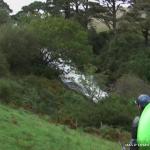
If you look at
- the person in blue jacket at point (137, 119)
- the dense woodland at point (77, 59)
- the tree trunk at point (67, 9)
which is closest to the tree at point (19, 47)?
the dense woodland at point (77, 59)

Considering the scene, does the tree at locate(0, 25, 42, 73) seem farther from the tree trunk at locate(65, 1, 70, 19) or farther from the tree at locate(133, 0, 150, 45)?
the tree trunk at locate(65, 1, 70, 19)

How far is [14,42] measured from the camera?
1804 inches

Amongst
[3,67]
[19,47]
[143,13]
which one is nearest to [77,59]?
[19,47]

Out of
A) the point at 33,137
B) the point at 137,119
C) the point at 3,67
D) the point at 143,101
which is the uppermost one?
the point at 143,101

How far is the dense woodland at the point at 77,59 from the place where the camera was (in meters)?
35.1

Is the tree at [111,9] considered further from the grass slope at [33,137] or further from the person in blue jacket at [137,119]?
the person in blue jacket at [137,119]

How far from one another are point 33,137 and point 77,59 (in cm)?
3412

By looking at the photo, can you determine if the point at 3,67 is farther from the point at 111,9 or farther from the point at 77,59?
the point at 111,9

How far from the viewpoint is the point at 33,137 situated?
16.1m

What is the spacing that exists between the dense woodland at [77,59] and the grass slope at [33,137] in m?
8.58

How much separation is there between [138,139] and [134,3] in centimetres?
5963

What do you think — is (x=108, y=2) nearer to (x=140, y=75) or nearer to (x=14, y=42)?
(x=140, y=75)

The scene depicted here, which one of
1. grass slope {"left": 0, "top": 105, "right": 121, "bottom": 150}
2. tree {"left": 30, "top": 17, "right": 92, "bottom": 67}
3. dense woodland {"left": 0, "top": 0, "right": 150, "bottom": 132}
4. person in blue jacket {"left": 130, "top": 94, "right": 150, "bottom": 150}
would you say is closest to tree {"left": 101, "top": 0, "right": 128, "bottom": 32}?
dense woodland {"left": 0, "top": 0, "right": 150, "bottom": 132}

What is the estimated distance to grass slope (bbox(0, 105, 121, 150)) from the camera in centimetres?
1484
